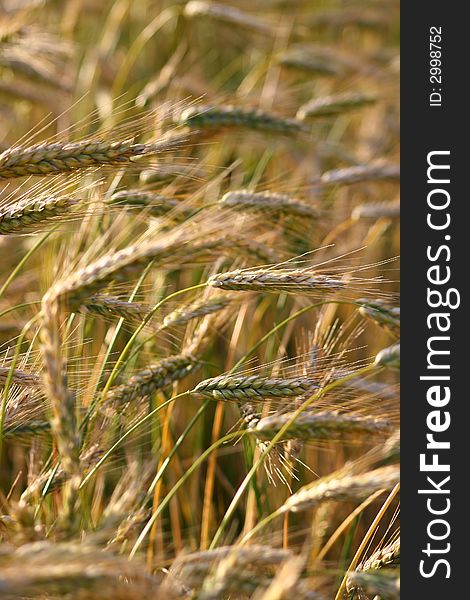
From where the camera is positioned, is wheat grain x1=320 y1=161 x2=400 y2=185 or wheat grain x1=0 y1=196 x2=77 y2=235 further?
wheat grain x1=320 y1=161 x2=400 y2=185

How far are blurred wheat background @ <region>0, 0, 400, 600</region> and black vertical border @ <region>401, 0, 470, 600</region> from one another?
0.07 metres

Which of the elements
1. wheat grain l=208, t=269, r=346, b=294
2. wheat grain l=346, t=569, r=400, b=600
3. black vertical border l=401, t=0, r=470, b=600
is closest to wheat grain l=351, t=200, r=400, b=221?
black vertical border l=401, t=0, r=470, b=600

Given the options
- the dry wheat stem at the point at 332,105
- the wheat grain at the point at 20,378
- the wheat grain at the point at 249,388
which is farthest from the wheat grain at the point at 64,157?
the dry wheat stem at the point at 332,105

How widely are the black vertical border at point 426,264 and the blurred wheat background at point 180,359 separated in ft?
0.24

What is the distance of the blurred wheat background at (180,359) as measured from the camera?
1484 millimetres

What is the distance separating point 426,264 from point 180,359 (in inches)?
28.1

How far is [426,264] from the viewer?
2164 mm

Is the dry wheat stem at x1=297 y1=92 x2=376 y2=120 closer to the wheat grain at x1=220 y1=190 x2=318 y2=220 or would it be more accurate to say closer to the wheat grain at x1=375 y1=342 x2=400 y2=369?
the wheat grain at x1=220 y1=190 x2=318 y2=220

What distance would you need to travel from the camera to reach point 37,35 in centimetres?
297

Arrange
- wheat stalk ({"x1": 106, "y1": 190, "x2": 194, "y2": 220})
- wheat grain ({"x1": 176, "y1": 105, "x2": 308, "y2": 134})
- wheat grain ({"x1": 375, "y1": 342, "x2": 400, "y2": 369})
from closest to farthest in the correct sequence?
wheat grain ({"x1": 375, "y1": 342, "x2": 400, "y2": 369})
wheat stalk ({"x1": 106, "y1": 190, "x2": 194, "y2": 220})
wheat grain ({"x1": 176, "y1": 105, "x2": 308, "y2": 134})

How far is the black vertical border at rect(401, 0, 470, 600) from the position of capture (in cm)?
187

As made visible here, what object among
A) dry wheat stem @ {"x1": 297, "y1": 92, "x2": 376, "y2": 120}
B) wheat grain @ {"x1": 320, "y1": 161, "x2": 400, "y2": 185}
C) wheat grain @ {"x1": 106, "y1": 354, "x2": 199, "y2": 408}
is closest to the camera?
wheat grain @ {"x1": 106, "y1": 354, "x2": 199, "y2": 408}

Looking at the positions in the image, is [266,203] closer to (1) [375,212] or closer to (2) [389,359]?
(2) [389,359]

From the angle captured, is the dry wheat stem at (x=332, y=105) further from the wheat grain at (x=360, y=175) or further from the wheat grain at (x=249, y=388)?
the wheat grain at (x=249, y=388)
